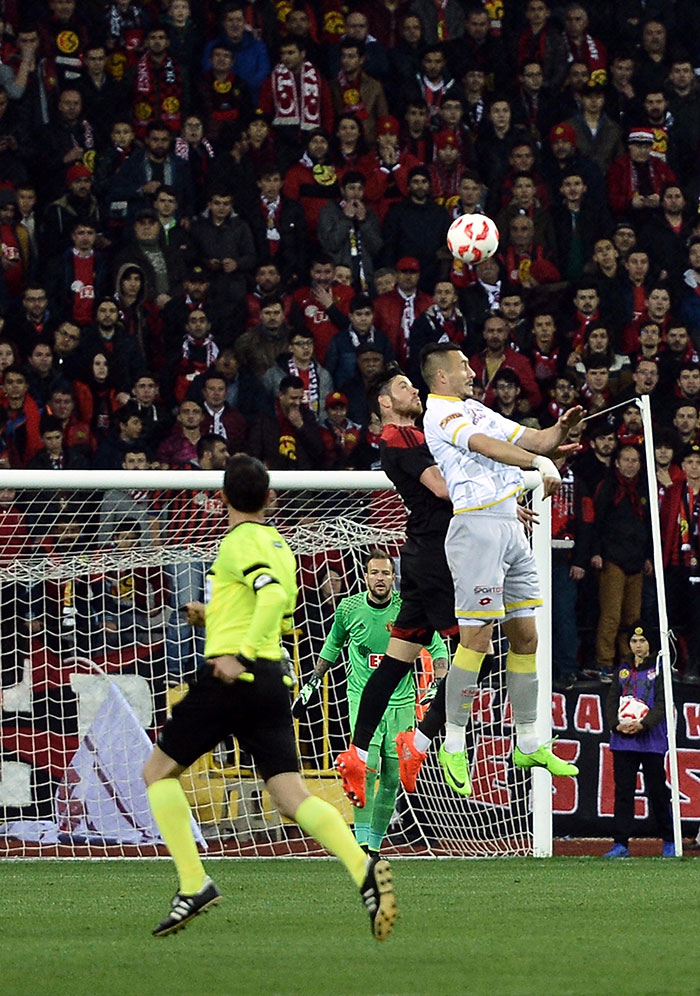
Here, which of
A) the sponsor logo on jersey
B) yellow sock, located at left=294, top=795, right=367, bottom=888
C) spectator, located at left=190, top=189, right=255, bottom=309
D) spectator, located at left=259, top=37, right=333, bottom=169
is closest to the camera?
yellow sock, located at left=294, top=795, right=367, bottom=888

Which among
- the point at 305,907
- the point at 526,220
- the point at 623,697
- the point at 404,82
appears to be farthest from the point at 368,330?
the point at 305,907

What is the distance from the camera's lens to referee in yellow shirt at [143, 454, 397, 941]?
6.89 m

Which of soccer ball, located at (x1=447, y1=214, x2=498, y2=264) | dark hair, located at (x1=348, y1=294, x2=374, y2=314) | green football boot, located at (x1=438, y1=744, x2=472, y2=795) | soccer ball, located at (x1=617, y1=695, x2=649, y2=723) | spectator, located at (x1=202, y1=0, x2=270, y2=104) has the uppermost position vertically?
spectator, located at (x1=202, y1=0, x2=270, y2=104)

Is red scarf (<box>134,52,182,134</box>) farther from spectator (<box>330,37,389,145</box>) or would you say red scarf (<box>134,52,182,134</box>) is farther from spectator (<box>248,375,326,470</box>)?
spectator (<box>248,375,326,470</box>)

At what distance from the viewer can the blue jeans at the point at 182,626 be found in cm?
1305

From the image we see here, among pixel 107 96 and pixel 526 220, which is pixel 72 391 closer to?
pixel 107 96

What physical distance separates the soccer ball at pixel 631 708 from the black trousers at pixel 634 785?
27cm

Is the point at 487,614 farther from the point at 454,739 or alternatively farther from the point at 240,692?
the point at 240,692

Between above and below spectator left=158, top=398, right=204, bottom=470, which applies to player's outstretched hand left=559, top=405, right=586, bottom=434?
below

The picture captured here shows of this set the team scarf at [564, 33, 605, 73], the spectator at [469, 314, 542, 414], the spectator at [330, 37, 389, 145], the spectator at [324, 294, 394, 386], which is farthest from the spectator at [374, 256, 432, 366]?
the team scarf at [564, 33, 605, 73]

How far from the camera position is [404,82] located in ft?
60.2

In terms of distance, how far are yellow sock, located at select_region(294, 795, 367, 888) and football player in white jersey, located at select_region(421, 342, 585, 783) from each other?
8.04 ft

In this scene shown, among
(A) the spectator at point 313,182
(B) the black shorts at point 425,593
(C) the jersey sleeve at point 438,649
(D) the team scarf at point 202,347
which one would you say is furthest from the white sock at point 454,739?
(A) the spectator at point 313,182

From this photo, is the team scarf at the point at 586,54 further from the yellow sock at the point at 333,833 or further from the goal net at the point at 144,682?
the yellow sock at the point at 333,833
